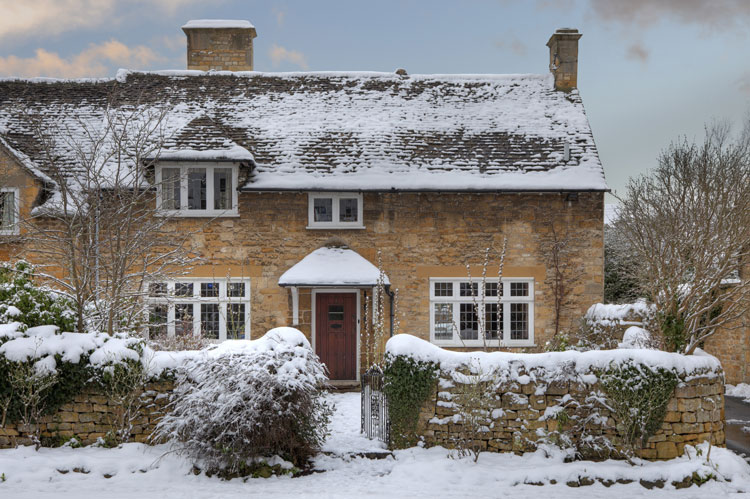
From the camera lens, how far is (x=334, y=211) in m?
14.6

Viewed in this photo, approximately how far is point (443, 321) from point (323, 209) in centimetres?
434

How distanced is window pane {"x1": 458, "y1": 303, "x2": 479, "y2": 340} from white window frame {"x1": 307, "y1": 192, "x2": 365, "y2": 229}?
3465mm

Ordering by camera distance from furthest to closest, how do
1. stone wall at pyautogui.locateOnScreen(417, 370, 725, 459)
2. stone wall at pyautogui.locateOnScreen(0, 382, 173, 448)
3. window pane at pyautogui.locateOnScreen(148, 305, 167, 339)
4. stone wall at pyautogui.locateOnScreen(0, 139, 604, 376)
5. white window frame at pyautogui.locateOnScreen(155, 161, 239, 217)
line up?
stone wall at pyautogui.locateOnScreen(0, 139, 604, 376) < white window frame at pyautogui.locateOnScreen(155, 161, 239, 217) < window pane at pyautogui.locateOnScreen(148, 305, 167, 339) < stone wall at pyautogui.locateOnScreen(0, 382, 173, 448) < stone wall at pyautogui.locateOnScreen(417, 370, 725, 459)

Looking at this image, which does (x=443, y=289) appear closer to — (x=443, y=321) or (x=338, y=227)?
(x=443, y=321)

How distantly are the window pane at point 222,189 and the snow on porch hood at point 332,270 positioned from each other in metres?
2.55

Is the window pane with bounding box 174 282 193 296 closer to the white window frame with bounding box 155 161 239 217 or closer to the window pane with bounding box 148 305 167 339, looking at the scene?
the window pane with bounding box 148 305 167 339

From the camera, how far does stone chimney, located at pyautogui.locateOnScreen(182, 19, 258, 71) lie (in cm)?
1888

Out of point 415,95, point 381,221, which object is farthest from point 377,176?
point 415,95

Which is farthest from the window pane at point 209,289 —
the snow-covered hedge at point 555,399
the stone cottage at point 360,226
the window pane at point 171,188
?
the snow-covered hedge at point 555,399

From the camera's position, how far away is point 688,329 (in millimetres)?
9586

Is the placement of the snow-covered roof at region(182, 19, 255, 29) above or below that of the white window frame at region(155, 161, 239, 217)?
above

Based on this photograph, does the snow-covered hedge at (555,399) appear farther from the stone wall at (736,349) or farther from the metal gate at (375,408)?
the stone wall at (736,349)

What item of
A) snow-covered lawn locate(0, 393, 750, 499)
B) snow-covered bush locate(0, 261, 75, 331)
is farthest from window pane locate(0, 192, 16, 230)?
snow-covered lawn locate(0, 393, 750, 499)

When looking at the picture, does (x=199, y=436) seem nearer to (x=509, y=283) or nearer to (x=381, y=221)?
(x=381, y=221)
